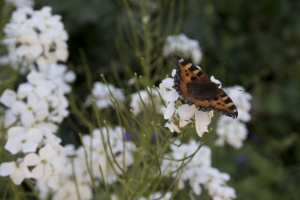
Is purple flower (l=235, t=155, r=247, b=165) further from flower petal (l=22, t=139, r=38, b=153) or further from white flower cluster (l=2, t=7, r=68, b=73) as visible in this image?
flower petal (l=22, t=139, r=38, b=153)

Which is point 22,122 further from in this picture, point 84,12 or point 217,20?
point 217,20

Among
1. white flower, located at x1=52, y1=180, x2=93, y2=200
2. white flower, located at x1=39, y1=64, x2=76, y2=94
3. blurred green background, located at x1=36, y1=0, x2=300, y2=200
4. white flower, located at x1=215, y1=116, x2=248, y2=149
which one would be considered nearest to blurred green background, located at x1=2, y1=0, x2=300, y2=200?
blurred green background, located at x1=36, y1=0, x2=300, y2=200

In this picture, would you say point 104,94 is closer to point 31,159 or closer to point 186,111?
point 31,159

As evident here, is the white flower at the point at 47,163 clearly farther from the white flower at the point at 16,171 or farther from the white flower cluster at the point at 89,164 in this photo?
the white flower cluster at the point at 89,164

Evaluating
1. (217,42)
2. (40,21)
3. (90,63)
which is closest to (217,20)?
(217,42)

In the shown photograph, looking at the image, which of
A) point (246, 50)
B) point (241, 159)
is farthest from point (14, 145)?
point (246, 50)

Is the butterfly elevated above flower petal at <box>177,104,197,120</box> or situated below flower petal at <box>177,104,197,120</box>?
above

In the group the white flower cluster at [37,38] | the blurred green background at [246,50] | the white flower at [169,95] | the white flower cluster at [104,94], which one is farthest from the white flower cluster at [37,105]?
the blurred green background at [246,50]
